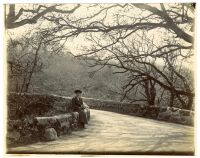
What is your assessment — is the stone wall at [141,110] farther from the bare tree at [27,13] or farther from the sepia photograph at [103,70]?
the bare tree at [27,13]

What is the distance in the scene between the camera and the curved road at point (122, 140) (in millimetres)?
6449

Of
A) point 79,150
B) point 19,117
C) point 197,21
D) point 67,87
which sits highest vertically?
point 197,21

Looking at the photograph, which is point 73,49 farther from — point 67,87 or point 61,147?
point 61,147

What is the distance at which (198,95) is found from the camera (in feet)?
21.5

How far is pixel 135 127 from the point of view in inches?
258

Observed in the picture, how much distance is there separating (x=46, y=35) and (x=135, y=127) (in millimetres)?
1818

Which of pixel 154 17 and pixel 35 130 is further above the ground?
pixel 154 17

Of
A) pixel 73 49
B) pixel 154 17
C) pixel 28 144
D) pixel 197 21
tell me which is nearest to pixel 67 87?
pixel 73 49

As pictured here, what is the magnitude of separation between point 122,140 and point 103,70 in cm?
103

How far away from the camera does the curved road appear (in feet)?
21.2

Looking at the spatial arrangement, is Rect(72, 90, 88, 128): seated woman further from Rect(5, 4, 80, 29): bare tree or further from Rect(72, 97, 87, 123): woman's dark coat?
Rect(5, 4, 80, 29): bare tree

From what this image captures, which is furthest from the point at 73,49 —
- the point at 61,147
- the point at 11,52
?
the point at 61,147

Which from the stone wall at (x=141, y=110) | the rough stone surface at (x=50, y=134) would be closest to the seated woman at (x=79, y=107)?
the stone wall at (x=141, y=110)

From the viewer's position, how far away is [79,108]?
6594 mm
